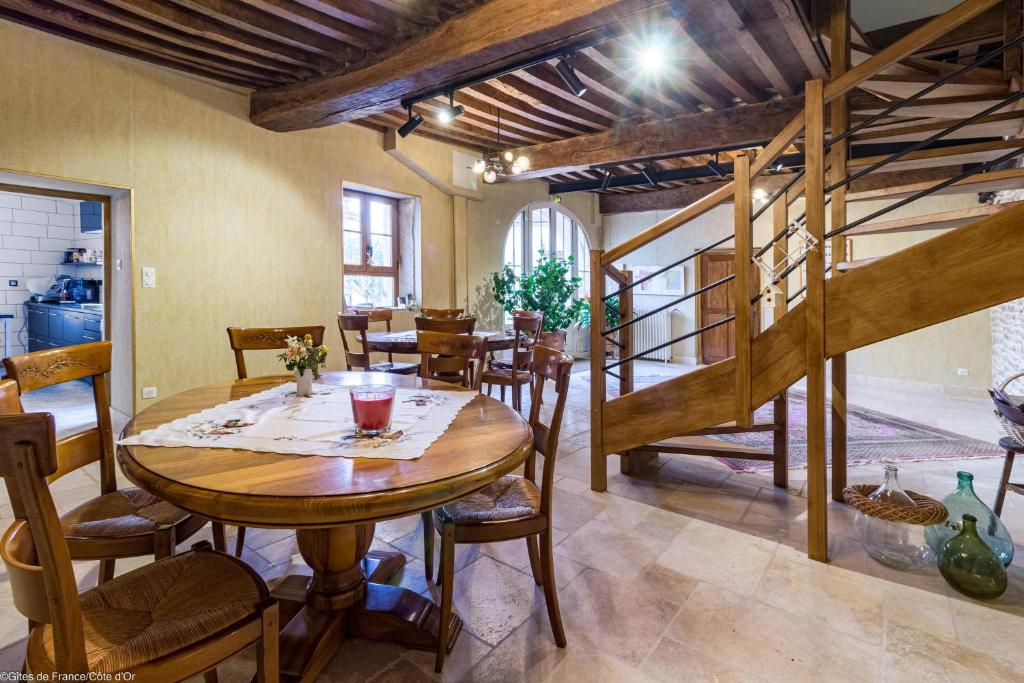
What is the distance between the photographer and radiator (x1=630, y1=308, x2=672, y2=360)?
8.43m

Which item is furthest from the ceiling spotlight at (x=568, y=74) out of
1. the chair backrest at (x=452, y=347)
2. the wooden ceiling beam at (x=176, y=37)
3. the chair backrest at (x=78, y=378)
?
the chair backrest at (x=78, y=378)

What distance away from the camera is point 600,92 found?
448 centimetres

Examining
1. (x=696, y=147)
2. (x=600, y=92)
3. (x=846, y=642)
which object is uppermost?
(x=600, y=92)

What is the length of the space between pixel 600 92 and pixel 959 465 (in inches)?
151

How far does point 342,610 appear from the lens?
5.32ft

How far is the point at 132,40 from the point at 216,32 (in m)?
0.63

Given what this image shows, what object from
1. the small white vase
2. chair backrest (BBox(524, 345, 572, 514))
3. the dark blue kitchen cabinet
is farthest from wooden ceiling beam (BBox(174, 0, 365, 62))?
the dark blue kitchen cabinet

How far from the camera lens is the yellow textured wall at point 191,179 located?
3426 millimetres

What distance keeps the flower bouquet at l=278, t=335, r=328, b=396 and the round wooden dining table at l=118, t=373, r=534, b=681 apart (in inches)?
9.2

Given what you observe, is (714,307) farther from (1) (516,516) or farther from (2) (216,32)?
(1) (516,516)

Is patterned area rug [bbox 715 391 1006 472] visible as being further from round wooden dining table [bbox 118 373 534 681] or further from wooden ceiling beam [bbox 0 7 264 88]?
wooden ceiling beam [bbox 0 7 264 88]

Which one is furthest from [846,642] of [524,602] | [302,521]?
[302,521]

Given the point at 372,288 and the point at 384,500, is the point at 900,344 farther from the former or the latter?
the point at 384,500

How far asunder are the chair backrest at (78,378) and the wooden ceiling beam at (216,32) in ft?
7.69
